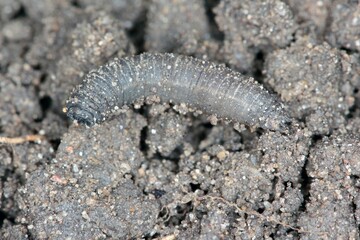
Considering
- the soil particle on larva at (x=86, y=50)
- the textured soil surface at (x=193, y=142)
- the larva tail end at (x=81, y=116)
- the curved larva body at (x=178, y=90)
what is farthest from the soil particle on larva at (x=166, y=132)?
the soil particle on larva at (x=86, y=50)

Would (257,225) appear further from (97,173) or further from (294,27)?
(294,27)

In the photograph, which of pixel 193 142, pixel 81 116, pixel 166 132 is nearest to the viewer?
pixel 81 116

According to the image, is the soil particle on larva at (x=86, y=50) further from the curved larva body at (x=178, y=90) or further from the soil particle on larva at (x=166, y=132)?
the soil particle on larva at (x=166, y=132)

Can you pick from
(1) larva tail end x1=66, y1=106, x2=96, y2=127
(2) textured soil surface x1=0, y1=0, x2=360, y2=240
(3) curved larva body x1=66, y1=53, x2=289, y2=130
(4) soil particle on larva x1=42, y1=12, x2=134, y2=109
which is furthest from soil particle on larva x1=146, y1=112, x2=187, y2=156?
(4) soil particle on larva x1=42, y1=12, x2=134, y2=109

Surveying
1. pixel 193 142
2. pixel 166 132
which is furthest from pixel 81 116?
pixel 193 142

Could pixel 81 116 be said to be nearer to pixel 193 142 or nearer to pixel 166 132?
pixel 166 132

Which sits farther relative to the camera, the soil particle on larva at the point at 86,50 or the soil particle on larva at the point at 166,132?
the soil particle on larva at the point at 86,50
